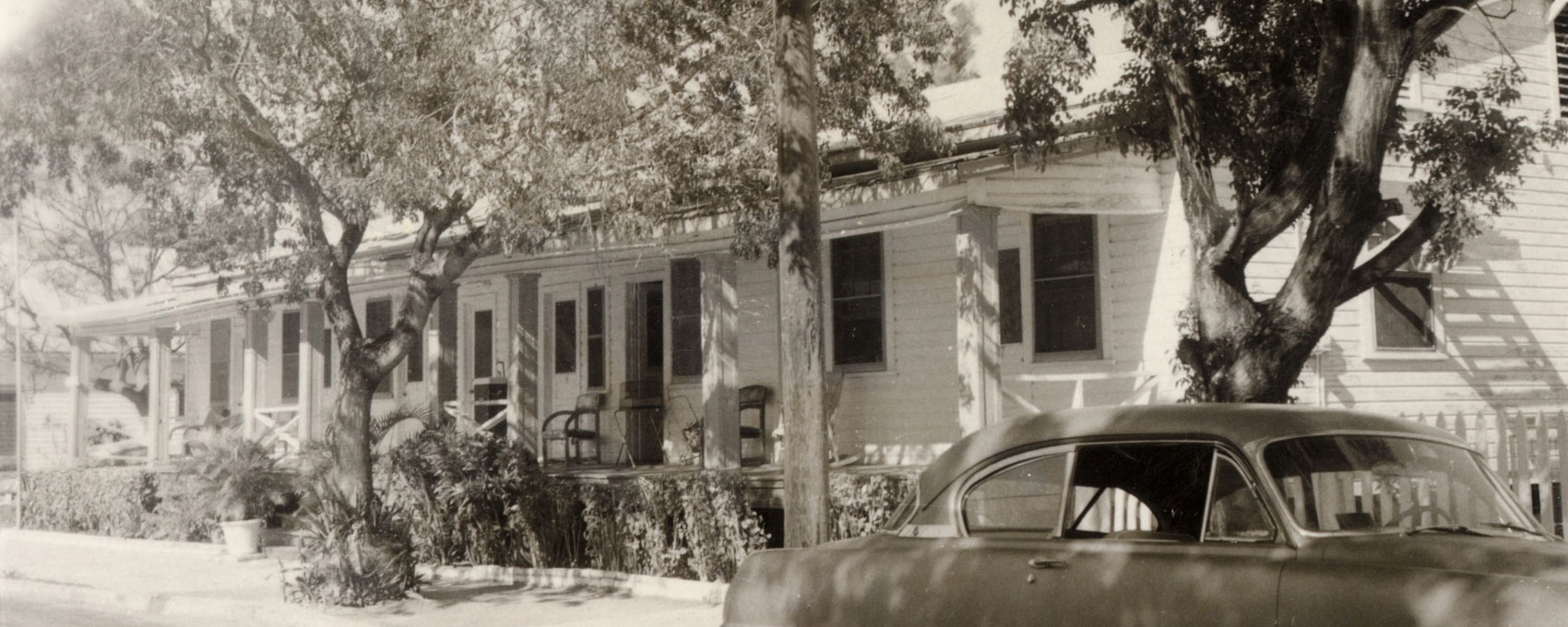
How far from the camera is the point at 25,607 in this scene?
1402cm

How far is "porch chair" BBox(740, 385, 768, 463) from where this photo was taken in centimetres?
1672

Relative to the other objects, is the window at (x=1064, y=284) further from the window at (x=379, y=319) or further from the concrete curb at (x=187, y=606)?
the window at (x=379, y=319)

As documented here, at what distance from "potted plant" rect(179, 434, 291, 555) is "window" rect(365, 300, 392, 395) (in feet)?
15.2

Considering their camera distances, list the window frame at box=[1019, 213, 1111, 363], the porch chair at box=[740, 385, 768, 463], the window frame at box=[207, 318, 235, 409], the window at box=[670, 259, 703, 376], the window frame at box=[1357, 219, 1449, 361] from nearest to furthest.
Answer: the window frame at box=[1019, 213, 1111, 363], the window frame at box=[1357, 219, 1449, 361], the porch chair at box=[740, 385, 768, 463], the window at box=[670, 259, 703, 376], the window frame at box=[207, 318, 235, 409]

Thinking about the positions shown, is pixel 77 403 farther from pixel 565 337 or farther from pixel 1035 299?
pixel 1035 299

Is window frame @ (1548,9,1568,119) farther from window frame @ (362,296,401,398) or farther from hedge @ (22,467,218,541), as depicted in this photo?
hedge @ (22,467,218,541)

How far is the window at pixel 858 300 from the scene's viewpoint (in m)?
16.1

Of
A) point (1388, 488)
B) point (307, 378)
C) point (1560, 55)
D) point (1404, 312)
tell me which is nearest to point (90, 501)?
point (307, 378)

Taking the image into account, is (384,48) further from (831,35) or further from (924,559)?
(924,559)

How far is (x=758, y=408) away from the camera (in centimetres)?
1695

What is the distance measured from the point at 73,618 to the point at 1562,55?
17.0m

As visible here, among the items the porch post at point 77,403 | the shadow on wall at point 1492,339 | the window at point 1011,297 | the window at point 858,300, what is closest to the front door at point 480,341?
the window at point 858,300

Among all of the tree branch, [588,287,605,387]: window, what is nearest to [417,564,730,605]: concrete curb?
[588,287,605,387]: window

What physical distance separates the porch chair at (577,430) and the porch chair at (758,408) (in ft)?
Result: 8.06
